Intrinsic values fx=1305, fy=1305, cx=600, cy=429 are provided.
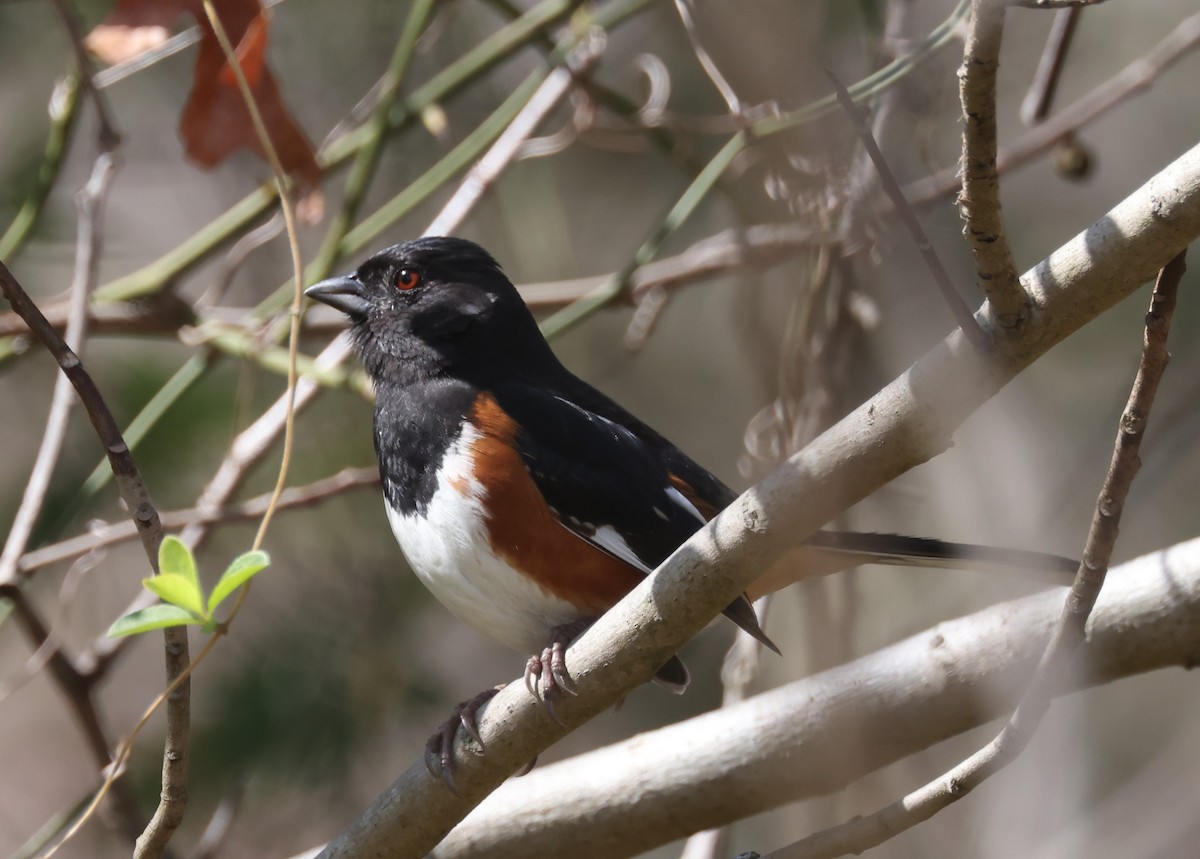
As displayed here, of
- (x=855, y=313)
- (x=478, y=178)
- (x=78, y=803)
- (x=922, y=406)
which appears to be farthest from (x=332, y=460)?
(x=922, y=406)

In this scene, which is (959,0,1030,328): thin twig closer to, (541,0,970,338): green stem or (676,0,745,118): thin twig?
(541,0,970,338): green stem

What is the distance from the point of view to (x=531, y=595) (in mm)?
2482

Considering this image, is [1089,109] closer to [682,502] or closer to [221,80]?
[682,502]

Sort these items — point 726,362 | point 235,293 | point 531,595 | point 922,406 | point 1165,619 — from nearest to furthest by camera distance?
point 922,406 → point 1165,619 → point 531,595 → point 235,293 → point 726,362

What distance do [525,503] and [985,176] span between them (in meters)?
1.29

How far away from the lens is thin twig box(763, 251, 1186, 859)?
1.40m

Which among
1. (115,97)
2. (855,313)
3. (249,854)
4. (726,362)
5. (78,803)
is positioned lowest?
(78,803)

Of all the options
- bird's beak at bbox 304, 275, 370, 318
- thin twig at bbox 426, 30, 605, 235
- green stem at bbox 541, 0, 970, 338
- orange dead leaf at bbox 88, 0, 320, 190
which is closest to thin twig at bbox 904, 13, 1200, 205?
green stem at bbox 541, 0, 970, 338

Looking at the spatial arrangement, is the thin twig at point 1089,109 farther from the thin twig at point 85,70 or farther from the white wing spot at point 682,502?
the thin twig at point 85,70

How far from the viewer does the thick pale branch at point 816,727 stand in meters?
2.28

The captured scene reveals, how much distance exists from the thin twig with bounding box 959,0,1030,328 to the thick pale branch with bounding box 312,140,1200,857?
0.11ft

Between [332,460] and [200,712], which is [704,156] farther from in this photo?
[200,712]

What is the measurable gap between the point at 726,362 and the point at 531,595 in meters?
2.51

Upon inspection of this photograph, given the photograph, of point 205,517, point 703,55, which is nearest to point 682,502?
point 703,55
